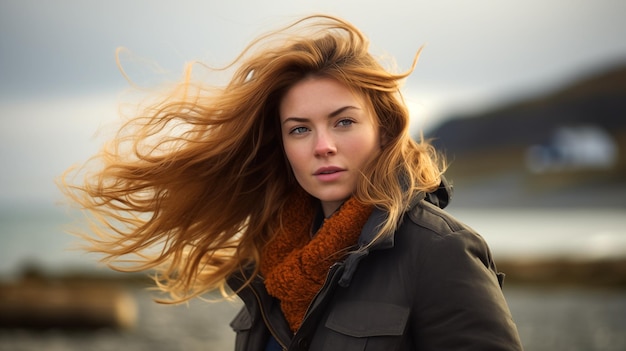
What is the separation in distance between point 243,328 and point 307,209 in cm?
58

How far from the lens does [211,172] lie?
342 cm

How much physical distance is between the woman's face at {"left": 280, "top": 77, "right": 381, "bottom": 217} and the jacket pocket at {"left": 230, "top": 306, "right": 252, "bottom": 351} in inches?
26.2

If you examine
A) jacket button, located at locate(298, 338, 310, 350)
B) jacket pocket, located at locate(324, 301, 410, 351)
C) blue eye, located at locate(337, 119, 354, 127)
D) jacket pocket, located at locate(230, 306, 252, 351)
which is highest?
blue eye, located at locate(337, 119, 354, 127)

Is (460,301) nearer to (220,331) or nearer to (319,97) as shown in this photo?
(319,97)

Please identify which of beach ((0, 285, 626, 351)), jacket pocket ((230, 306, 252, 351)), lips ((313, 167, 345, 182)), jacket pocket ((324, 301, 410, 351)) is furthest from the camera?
beach ((0, 285, 626, 351))

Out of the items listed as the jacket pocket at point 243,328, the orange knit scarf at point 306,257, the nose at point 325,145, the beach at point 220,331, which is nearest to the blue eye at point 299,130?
the nose at point 325,145

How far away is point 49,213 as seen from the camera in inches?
1928

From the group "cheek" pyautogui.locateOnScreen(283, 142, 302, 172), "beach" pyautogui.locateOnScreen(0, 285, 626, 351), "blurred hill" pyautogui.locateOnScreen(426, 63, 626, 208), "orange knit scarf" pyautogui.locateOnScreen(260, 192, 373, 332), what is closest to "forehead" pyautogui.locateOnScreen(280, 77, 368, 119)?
"cheek" pyautogui.locateOnScreen(283, 142, 302, 172)

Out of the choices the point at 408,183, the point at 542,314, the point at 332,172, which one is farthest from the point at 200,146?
the point at 542,314

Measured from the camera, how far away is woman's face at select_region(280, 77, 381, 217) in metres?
2.77

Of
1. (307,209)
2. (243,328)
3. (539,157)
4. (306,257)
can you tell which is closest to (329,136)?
(306,257)

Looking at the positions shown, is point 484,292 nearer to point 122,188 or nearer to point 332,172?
point 332,172

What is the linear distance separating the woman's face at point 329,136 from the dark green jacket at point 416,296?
0.24m

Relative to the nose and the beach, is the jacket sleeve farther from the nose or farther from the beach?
the beach
